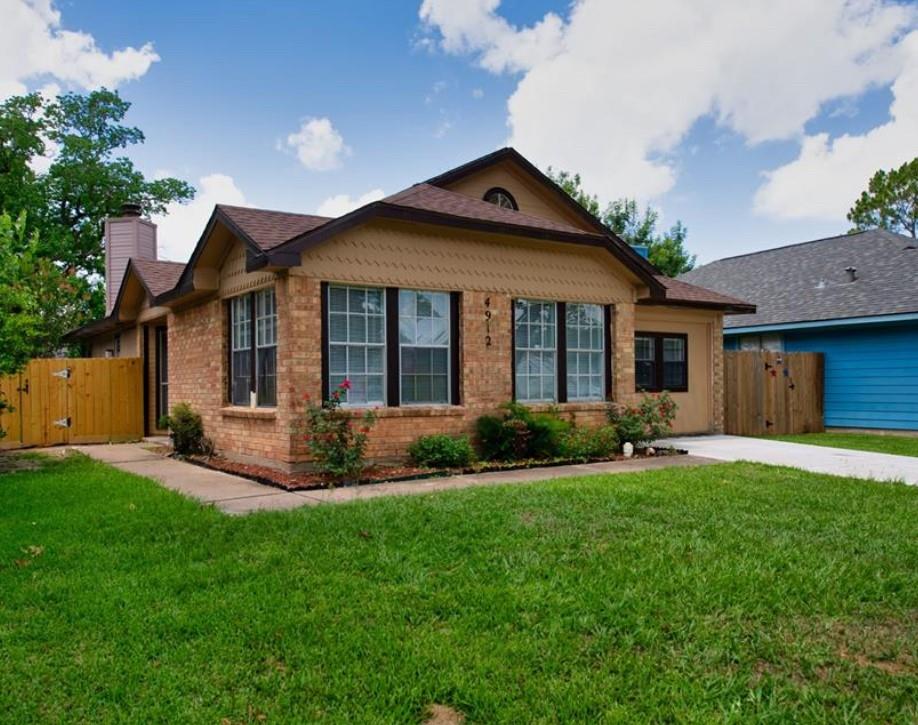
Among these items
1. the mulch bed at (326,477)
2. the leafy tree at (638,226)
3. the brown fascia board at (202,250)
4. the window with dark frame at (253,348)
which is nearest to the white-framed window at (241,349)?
the window with dark frame at (253,348)

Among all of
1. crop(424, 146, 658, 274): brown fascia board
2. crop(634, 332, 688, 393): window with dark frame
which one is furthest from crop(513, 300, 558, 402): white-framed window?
crop(634, 332, 688, 393): window with dark frame

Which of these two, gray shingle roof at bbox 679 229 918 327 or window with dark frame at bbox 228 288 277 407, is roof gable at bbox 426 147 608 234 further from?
gray shingle roof at bbox 679 229 918 327

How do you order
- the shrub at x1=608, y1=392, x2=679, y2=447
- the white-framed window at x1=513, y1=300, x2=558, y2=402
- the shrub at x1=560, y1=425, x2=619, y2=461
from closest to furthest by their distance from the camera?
the shrub at x1=560, y1=425, x2=619, y2=461 < the white-framed window at x1=513, y1=300, x2=558, y2=402 < the shrub at x1=608, y1=392, x2=679, y2=447

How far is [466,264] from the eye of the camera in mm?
10422

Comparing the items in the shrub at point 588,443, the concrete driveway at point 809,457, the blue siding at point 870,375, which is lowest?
the concrete driveway at point 809,457

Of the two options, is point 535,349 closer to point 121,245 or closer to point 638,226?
point 121,245

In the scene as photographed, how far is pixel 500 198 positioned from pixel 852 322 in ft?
29.1

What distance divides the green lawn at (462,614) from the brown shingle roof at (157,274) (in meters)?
7.17

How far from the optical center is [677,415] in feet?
49.7

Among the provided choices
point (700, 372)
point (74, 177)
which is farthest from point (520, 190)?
point (74, 177)

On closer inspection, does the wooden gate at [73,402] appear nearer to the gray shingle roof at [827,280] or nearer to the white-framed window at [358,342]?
the white-framed window at [358,342]

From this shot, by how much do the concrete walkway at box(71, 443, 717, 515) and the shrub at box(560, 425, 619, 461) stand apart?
0.56 metres

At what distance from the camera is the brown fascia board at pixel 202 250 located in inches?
343

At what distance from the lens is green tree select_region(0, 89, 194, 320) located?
25172 mm
